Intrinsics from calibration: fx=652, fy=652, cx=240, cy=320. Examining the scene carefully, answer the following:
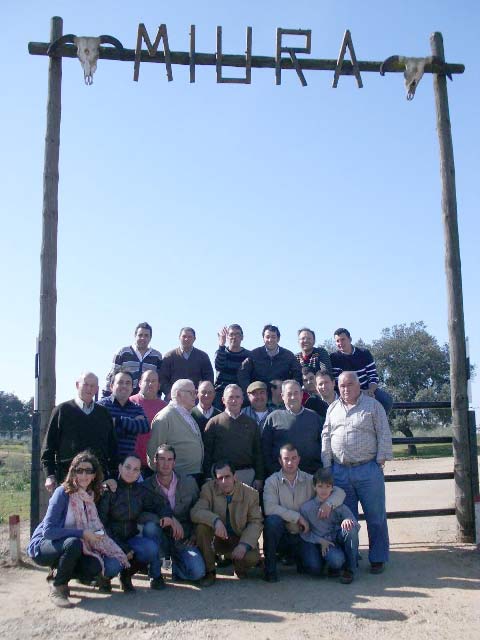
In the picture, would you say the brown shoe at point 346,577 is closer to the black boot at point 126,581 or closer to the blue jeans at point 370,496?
the blue jeans at point 370,496

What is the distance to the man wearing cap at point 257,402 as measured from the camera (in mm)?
7004

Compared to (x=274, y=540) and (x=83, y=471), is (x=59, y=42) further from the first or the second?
(x=274, y=540)

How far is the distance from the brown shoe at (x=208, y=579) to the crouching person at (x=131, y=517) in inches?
13.6

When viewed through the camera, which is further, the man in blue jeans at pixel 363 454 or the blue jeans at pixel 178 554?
the man in blue jeans at pixel 363 454

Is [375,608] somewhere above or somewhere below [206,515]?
below

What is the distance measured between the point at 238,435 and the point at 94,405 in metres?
1.45

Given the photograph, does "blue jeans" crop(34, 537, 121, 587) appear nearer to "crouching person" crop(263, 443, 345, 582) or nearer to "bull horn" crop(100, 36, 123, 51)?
"crouching person" crop(263, 443, 345, 582)

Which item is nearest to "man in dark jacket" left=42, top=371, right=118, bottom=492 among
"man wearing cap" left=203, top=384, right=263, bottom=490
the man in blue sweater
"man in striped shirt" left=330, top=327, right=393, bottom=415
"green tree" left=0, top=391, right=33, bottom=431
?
"man wearing cap" left=203, top=384, right=263, bottom=490

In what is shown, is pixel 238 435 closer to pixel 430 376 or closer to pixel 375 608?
pixel 375 608

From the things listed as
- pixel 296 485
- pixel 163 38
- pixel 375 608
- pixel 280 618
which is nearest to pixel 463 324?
pixel 296 485

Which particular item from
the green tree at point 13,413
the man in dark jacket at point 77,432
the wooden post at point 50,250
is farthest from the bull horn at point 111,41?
the green tree at point 13,413

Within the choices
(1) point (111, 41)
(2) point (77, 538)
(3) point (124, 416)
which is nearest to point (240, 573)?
(2) point (77, 538)

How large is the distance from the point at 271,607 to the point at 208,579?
84cm

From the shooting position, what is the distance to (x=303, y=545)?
6250 mm
